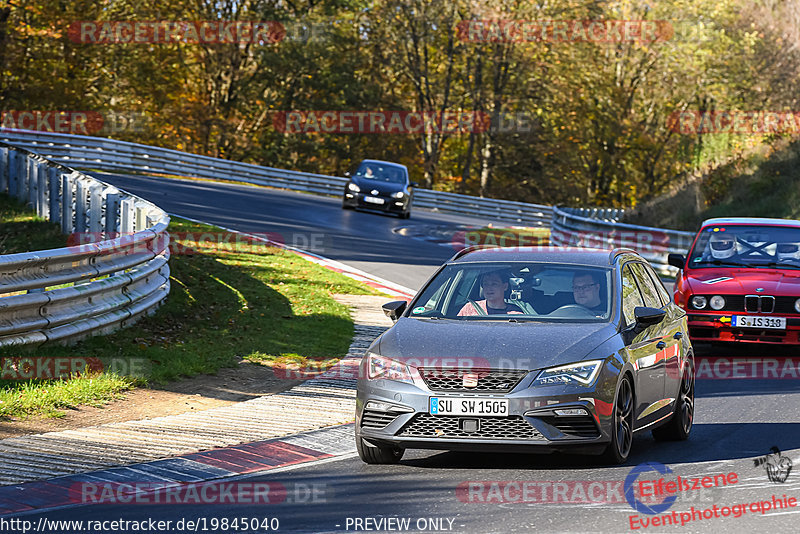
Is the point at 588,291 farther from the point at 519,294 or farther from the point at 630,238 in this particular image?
the point at 630,238

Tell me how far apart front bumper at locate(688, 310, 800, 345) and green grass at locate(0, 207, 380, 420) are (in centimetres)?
431

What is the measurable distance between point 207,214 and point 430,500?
22789 mm

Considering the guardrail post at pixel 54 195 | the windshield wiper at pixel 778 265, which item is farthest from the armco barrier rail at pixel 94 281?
the windshield wiper at pixel 778 265

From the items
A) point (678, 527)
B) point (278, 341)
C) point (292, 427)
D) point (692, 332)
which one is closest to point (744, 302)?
point (692, 332)

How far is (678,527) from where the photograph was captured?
6371 millimetres

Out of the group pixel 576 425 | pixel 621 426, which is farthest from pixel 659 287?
pixel 576 425

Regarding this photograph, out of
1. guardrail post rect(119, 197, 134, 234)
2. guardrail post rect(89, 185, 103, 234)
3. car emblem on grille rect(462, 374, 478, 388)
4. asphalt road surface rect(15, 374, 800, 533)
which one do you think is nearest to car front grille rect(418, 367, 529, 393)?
car emblem on grille rect(462, 374, 478, 388)

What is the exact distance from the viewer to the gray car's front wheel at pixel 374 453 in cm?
800

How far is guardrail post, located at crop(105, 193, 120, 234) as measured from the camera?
18125mm

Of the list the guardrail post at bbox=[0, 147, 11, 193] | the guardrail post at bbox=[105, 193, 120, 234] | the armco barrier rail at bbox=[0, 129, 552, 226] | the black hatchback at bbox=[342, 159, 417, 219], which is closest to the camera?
the guardrail post at bbox=[105, 193, 120, 234]

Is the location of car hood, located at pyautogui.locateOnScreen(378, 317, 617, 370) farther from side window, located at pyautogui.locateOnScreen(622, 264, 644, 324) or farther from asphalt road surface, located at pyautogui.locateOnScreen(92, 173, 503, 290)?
asphalt road surface, located at pyautogui.locateOnScreen(92, 173, 503, 290)

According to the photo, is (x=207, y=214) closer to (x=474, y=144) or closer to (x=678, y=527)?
(x=678, y=527)

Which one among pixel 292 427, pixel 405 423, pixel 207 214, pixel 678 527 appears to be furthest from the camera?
pixel 207 214

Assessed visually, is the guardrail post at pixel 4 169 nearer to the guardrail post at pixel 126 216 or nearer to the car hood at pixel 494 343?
the guardrail post at pixel 126 216
